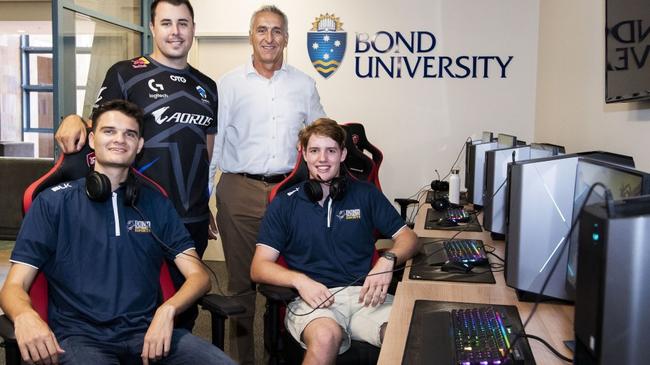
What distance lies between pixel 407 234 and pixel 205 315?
1921 millimetres

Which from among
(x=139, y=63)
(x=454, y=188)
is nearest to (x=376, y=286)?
(x=139, y=63)

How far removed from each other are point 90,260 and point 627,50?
1.88 m

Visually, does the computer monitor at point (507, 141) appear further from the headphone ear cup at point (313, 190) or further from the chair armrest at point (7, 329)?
the chair armrest at point (7, 329)

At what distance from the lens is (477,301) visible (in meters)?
1.81

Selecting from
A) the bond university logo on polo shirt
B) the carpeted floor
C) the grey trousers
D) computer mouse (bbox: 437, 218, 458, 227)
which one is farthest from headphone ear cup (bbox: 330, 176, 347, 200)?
the bond university logo on polo shirt

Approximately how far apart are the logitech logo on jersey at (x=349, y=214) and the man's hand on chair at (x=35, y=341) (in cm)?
111

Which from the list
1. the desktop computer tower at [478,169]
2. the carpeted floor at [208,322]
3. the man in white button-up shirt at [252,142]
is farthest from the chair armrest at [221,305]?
the desktop computer tower at [478,169]

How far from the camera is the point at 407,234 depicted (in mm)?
2482

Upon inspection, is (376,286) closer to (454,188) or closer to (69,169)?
(69,169)

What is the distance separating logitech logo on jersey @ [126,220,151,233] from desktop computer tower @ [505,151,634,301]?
45.1 inches

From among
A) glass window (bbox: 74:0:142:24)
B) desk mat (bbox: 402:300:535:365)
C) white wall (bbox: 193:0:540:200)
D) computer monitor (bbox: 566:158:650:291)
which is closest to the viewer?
computer monitor (bbox: 566:158:650:291)

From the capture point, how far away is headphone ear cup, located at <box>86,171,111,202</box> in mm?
1959

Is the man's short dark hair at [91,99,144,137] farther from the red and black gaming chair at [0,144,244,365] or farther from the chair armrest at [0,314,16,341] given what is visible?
the chair armrest at [0,314,16,341]

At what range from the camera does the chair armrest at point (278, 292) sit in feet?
6.87
